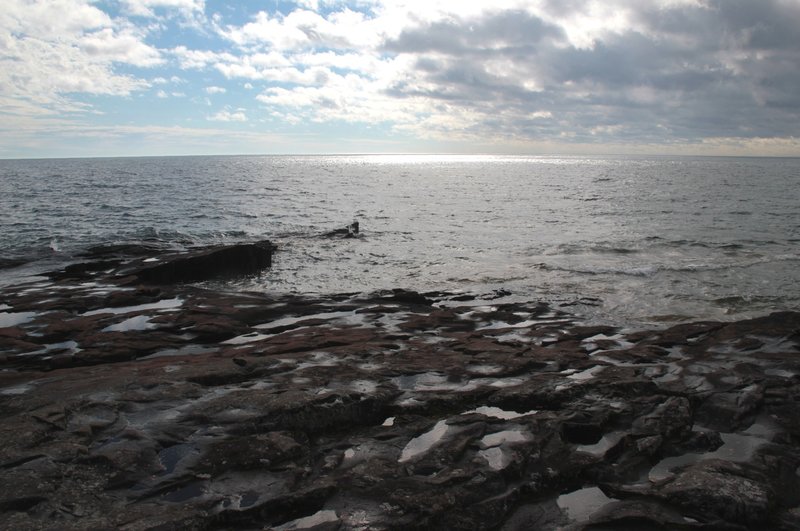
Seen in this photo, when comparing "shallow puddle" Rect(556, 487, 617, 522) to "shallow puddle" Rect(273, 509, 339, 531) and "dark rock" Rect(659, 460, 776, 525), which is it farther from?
"shallow puddle" Rect(273, 509, 339, 531)

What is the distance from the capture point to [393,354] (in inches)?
388

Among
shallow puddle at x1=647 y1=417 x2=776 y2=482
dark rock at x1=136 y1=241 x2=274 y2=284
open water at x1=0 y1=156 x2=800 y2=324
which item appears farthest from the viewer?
dark rock at x1=136 y1=241 x2=274 y2=284

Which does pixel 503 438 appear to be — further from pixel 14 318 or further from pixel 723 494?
pixel 14 318

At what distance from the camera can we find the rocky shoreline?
4.92 m

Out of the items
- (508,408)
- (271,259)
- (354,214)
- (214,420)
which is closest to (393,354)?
(508,408)

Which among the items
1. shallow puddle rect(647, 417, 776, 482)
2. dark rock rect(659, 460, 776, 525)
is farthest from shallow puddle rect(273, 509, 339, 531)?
shallow puddle rect(647, 417, 776, 482)

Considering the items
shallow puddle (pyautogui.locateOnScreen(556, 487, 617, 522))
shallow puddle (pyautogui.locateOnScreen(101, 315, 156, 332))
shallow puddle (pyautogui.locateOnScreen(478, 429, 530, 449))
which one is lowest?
shallow puddle (pyautogui.locateOnScreen(101, 315, 156, 332))

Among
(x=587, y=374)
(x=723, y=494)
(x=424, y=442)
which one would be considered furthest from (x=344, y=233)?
(x=723, y=494)

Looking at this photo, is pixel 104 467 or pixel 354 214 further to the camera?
pixel 354 214

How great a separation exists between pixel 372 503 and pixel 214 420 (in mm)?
2564

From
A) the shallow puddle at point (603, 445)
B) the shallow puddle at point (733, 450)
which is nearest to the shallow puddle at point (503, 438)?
the shallow puddle at point (603, 445)

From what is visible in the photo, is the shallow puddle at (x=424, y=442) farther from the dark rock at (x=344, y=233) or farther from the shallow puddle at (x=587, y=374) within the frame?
the dark rock at (x=344, y=233)

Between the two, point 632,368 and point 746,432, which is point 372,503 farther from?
point 632,368

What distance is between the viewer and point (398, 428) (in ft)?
21.7
